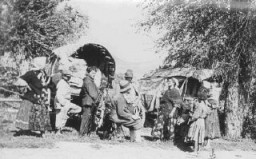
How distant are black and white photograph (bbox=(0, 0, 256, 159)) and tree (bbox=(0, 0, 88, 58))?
0.11 metres

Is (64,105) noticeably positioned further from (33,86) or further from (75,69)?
(75,69)

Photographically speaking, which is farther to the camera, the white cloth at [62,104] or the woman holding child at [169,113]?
the woman holding child at [169,113]

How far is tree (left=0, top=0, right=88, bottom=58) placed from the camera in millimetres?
17972

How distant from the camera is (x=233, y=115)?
13.0 metres

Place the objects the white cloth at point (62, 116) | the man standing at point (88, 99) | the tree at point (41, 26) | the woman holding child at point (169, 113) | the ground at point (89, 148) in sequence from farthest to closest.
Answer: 1. the tree at point (41, 26)
2. the woman holding child at point (169, 113)
3. the man standing at point (88, 99)
4. the white cloth at point (62, 116)
5. the ground at point (89, 148)

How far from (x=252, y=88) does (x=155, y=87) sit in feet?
16.9

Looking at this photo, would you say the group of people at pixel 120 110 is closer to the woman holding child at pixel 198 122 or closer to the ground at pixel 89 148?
the woman holding child at pixel 198 122

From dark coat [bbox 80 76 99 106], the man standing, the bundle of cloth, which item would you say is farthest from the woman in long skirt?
the bundle of cloth

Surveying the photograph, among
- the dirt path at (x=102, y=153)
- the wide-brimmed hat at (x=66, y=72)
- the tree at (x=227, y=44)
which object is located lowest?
the dirt path at (x=102, y=153)

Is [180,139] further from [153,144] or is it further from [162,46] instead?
[162,46]

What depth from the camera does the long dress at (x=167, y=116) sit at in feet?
33.1

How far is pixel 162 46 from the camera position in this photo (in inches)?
620

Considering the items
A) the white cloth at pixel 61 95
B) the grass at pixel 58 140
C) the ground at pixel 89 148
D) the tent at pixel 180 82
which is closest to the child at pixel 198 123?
the ground at pixel 89 148

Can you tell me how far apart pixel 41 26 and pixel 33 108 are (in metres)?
12.7
